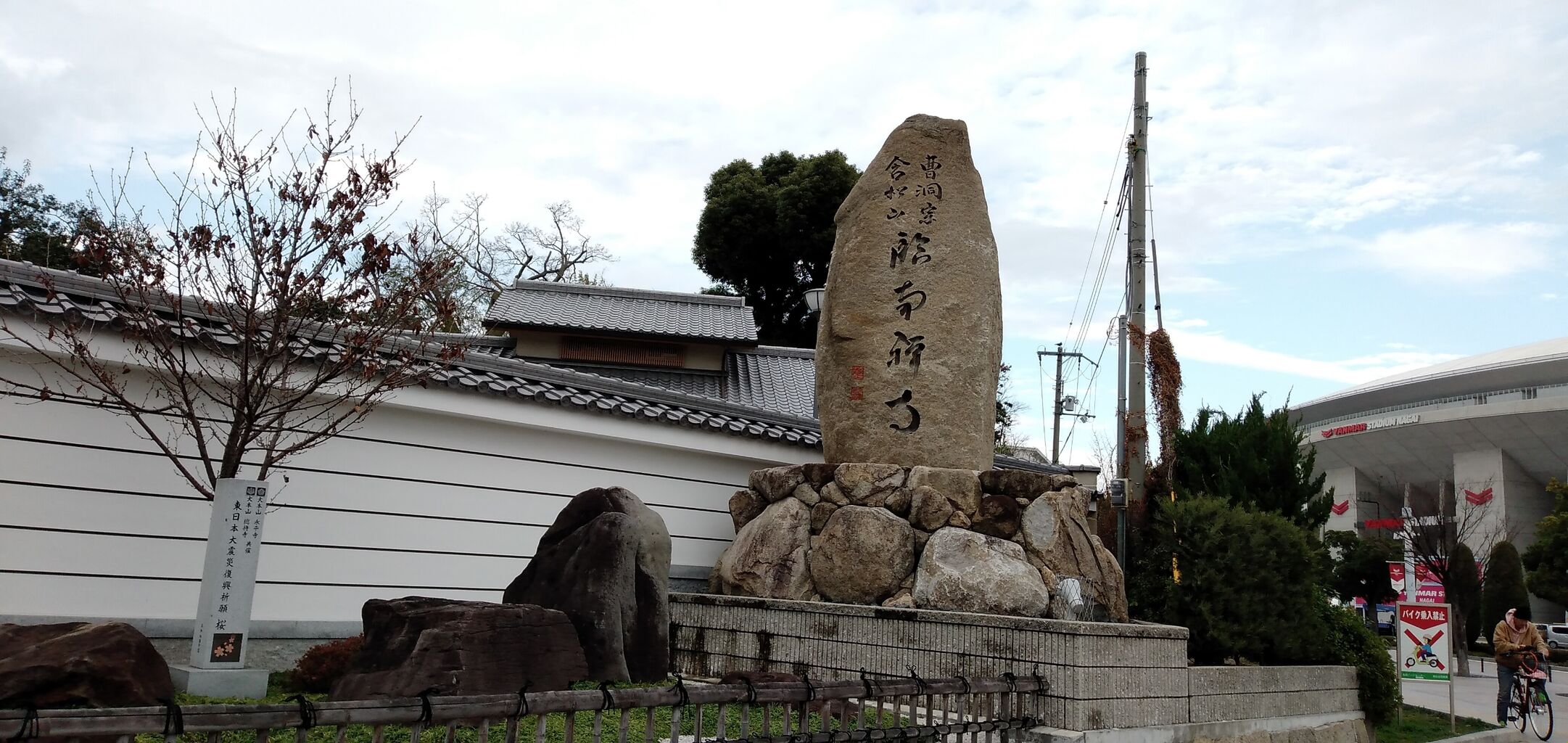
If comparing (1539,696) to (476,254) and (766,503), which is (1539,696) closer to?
(766,503)

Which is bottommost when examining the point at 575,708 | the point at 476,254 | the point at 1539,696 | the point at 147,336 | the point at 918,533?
the point at 1539,696

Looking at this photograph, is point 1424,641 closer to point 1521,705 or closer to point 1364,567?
point 1521,705

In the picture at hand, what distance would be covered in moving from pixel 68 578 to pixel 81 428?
3.52 ft

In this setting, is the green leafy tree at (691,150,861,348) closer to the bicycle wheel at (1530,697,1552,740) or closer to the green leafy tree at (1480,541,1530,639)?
the bicycle wheel at (1530,697,1552,740)

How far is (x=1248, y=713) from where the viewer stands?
8.72m

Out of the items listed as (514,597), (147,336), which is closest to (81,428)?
(147,336)

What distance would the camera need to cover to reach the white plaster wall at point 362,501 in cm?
744

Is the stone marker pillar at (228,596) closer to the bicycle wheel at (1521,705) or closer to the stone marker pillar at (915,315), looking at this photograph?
the stone marker pillar at (915,315)

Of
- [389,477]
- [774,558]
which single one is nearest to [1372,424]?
[774,558]

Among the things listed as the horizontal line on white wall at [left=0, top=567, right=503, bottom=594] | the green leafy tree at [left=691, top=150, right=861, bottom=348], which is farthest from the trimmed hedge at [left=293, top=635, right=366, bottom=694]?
the green leafy tree at [left=691, top=150, right=861, bottom=348]

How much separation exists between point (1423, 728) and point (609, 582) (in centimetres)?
1062

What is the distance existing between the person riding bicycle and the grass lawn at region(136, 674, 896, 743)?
11.3m

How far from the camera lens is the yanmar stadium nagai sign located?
47500mm

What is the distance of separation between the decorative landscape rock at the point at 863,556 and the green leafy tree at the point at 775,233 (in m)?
20.1
